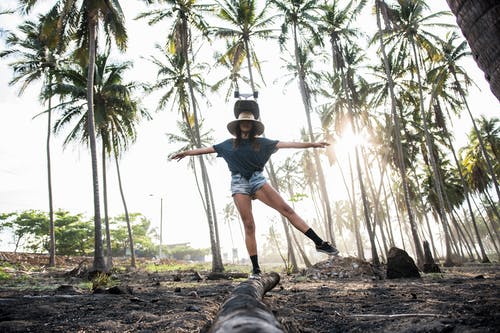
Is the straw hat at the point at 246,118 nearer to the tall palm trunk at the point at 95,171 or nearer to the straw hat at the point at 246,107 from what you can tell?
the straw hat at the point at 246,107

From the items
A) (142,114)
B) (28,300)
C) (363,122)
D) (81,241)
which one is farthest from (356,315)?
(81,241)

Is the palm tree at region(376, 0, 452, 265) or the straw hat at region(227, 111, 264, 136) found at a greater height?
the palm tree at region(376, 0, 452, 265)

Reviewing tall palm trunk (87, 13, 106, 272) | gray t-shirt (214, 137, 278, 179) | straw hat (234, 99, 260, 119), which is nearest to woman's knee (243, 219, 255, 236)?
gray t-shirt (214, 137, 278, 179)

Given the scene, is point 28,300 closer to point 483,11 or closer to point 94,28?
point 483,11

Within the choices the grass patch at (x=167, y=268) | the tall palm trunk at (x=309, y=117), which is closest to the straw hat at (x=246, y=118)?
the tall palm trunk at (x=309, y=117)

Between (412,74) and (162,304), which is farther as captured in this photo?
(412,74)

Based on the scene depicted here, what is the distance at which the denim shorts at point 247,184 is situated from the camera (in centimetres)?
368

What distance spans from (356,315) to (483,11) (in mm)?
2270

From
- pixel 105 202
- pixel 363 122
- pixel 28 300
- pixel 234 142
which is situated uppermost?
pixel 363 122

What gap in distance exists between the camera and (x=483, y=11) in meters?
1.38

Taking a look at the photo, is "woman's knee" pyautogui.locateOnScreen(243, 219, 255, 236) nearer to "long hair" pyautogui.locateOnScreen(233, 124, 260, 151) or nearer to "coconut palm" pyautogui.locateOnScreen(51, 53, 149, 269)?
"long hair" pyautogui.locateOnScreen(233, 124, 260, 151)

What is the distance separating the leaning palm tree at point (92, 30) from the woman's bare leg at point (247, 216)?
9.47 meters

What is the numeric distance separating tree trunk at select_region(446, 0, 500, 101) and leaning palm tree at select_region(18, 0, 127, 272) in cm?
1237

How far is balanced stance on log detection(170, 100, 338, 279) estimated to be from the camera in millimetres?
3648
